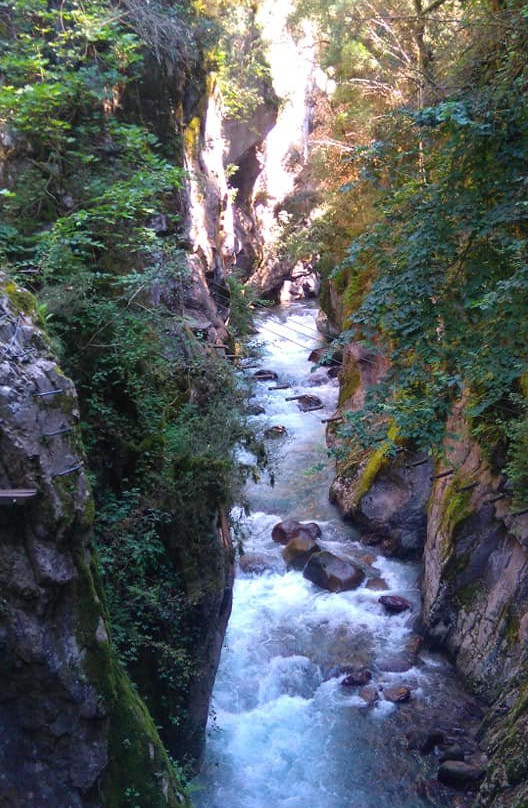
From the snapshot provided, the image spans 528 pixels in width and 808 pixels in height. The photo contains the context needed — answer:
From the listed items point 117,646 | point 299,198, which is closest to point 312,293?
point 299,198

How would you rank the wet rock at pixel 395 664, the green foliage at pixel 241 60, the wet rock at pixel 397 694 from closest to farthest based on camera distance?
1. the wet rock at pixel 397 694
2. the wet rock at pixel 395 664
3. the green foliage at pixel 241 60

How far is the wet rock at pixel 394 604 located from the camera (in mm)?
10734

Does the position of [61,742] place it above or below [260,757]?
above

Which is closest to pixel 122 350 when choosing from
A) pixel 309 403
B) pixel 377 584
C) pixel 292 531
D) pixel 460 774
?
pixel 460 774

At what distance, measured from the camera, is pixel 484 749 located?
786 centimetres

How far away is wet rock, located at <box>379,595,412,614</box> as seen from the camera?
35.2ft

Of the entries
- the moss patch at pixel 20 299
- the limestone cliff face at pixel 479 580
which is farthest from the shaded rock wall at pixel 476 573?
the moss patch at pixel 20 299

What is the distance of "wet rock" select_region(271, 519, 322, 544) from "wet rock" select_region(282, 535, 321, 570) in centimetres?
26

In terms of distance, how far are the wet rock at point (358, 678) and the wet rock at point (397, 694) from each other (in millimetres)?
310

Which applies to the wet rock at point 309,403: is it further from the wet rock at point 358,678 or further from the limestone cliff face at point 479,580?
the wet rock at point 358,678

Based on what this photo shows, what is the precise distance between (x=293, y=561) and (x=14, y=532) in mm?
8264

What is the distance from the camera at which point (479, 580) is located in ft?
30.7

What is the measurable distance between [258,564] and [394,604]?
2.62 meters

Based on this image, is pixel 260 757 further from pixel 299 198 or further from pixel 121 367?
pixel 299 198
